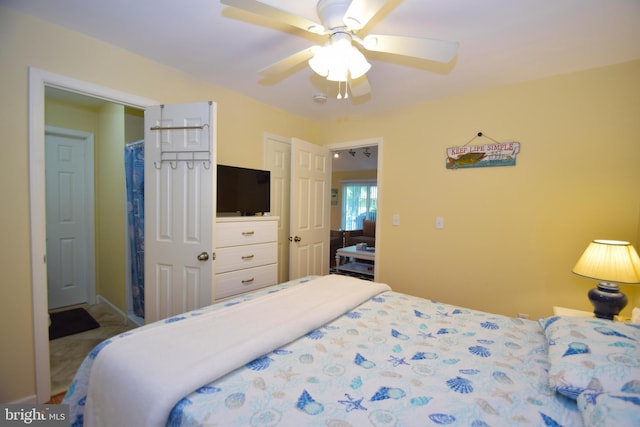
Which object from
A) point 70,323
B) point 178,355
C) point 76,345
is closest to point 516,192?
point 178,355

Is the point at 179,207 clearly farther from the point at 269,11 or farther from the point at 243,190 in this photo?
the point at 269,11

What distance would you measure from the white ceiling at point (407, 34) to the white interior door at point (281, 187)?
0.83 m

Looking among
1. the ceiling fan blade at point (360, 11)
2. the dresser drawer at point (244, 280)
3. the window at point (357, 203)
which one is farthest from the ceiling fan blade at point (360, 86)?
the window at point (357, 203)

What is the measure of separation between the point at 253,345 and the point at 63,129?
3.74 metres

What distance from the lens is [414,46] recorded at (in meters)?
1.45

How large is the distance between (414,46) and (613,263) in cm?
176

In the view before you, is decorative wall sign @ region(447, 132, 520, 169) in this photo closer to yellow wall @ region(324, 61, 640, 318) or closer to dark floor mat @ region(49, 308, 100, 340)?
yellow wall @ region(324, 61, 640, 318)

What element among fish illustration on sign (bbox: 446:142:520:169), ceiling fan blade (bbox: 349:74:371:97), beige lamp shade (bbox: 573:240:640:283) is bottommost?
beige lamp shade (bbox: 573:240:640:283)

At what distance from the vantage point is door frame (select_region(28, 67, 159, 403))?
1.74 meters

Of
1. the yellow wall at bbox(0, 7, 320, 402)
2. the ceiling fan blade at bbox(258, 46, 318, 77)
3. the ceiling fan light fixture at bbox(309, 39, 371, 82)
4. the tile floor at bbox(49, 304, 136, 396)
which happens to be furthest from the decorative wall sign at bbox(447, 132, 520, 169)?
the tile floor at bbox(49, 304, 136, 396)

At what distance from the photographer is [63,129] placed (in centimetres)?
321

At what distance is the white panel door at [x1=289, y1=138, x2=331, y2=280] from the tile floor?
6.23ft

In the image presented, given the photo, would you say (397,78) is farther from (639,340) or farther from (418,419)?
(418,419)

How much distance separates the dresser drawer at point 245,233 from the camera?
2.25 meters
